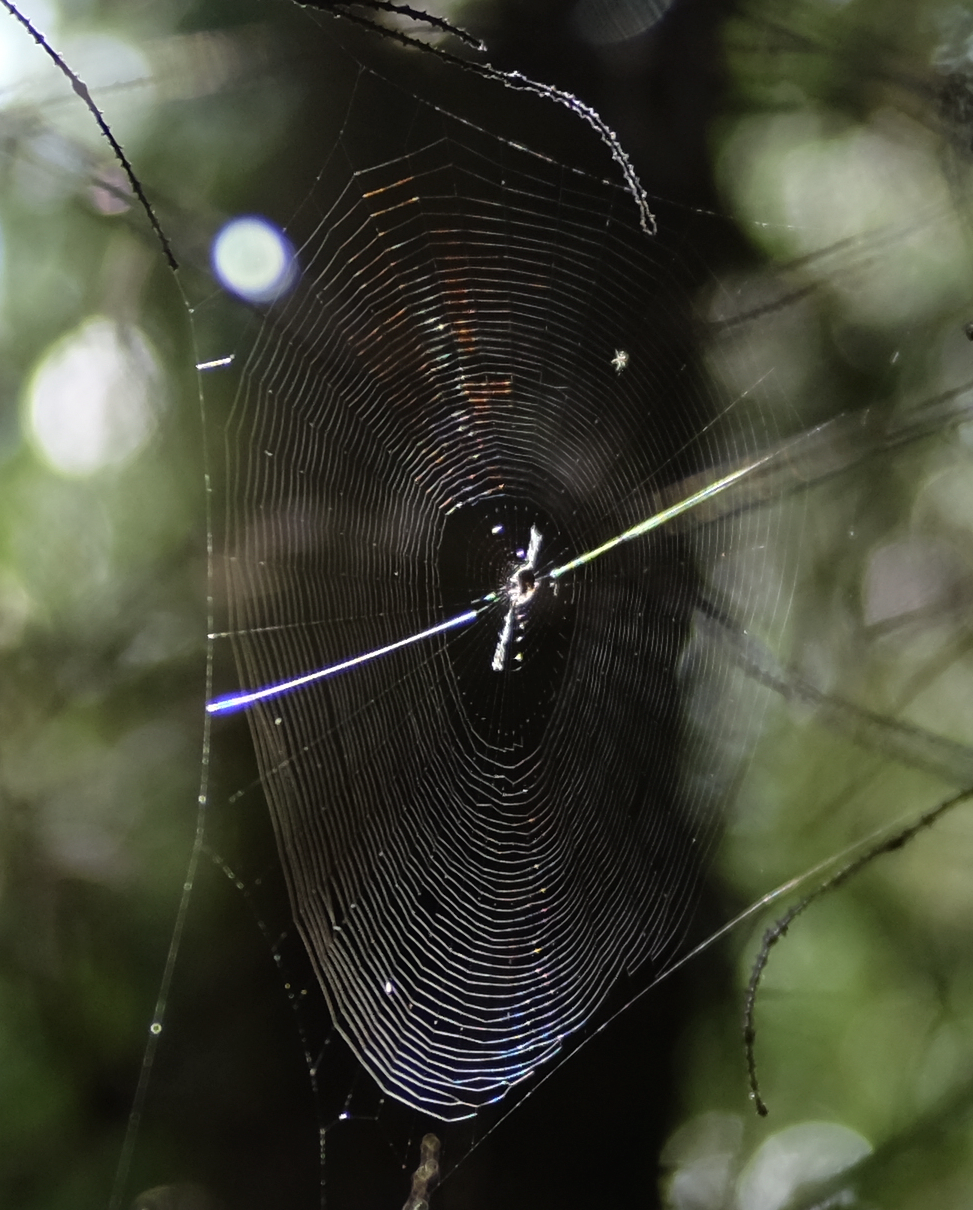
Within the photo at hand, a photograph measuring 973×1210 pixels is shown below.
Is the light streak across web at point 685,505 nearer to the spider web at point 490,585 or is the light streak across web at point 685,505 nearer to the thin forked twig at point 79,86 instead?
the spider web at point 490,585

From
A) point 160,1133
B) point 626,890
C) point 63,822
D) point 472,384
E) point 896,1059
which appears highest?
point 472,384

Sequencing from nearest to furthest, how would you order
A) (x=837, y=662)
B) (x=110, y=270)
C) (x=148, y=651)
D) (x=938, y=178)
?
(x=110, y=270), (x=148, y=651), (x=938, y=178), (x=837, y=662)

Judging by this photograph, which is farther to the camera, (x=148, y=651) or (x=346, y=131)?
(x=148, y=651)

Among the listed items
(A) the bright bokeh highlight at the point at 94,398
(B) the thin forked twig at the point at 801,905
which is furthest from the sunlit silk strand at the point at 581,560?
Answer: (B) the thin forked twig at the point at 801,905

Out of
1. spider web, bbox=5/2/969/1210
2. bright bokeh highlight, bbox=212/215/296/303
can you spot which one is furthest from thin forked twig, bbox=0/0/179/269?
bright bokeh highlight, bbox=212/215/296/303

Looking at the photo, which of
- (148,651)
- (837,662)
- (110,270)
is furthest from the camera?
(837,662)

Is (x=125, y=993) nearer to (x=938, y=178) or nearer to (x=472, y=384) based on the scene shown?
(x=472, y=384)

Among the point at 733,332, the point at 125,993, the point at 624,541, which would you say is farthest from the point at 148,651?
the point at 733,332

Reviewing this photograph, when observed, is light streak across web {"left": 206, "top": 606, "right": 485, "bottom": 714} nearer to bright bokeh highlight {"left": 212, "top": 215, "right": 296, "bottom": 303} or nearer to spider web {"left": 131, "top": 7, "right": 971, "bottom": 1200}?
spider web {"left": 131, "top": 7, "right": 971, "bottom": 1200}
